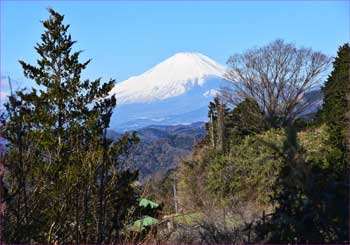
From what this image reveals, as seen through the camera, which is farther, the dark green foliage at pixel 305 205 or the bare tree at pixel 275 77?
the bare tree at pixel 275 77

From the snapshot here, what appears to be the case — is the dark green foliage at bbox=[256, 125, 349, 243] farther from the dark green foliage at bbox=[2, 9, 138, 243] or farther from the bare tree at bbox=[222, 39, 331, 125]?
the bare tree at bbox=[222, 39, 331, 125]

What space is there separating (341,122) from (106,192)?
507 inches

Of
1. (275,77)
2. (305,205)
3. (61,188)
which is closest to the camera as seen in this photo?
(305,205)

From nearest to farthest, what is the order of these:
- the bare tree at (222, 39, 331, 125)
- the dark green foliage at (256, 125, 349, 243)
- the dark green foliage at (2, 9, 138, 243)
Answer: the dark green foliage at (256, 125, 349, 243) → the dark green foliage at (2, 9, 138, 243) → the bare tree at (222, 39, 331, 125)

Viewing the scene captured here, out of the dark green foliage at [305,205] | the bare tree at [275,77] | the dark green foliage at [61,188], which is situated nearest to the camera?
the dark green foliage at [305,205]

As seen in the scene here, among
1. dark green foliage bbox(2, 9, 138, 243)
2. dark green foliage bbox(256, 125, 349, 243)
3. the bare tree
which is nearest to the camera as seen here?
dark green foliage bbox(256, 125, 349, 243)

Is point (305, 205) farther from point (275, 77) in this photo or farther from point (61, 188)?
point (275, 77)

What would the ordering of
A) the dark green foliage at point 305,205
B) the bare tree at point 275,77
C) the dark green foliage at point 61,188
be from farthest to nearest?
the bare tree at point 275,77 < the dark green foliage at point 61,188 < the dark green foliage at point 305,205

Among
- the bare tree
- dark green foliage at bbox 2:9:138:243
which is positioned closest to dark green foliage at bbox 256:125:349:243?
dark green foliage at bbox 2:9:138:243

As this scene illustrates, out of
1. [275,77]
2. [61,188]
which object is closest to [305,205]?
[61,188]

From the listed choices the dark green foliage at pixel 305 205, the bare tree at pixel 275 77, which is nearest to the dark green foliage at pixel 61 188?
the dark green foliage at pixel 305 205

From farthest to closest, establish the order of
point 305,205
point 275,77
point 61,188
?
point 275,77 → point 61,188 → point 305,205

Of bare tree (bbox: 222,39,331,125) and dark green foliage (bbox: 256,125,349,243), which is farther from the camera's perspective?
bare tree (bbox: 222,39,331,125)

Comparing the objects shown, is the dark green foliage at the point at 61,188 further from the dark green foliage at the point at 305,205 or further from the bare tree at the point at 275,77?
the bare tree at the point at 275,77
